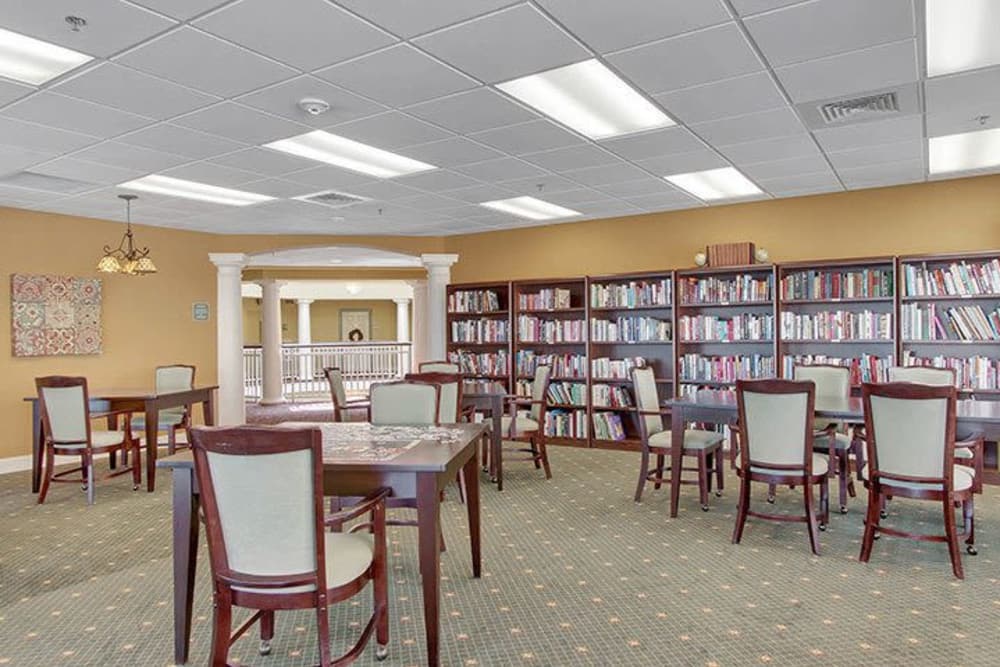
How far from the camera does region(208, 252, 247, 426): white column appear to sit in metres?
8.46

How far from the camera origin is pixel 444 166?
5.40m

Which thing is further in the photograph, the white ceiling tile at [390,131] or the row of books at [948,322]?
the row of books at [948,322]

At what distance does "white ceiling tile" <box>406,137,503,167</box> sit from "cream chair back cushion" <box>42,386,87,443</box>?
3253mm

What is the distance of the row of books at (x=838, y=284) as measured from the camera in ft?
20.3

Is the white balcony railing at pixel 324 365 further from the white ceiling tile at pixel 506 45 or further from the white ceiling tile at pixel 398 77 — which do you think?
the white ceiling tile at pixel 506 45

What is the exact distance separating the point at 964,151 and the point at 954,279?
1222 millimetres

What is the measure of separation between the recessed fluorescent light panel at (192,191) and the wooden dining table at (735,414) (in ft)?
14.4

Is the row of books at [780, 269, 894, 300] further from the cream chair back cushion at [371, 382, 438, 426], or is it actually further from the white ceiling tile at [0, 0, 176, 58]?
the white ceiling tile at [0, 0, 176, 58]

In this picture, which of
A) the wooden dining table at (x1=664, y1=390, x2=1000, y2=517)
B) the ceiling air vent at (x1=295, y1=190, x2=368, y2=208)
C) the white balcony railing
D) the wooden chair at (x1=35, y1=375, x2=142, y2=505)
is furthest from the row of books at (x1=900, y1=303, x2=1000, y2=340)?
the white balcony railing

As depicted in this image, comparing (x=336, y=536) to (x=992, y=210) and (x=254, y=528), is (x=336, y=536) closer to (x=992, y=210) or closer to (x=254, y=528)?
(x=254, y=528)

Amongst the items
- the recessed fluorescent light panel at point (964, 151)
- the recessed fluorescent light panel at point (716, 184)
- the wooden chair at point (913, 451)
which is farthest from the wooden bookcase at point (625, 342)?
the wooden chair at point (913, 451)

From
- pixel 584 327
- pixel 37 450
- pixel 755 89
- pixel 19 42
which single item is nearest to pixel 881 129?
pixel 755 89

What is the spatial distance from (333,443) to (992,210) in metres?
6.12

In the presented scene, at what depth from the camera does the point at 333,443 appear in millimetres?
3219
